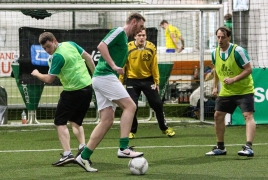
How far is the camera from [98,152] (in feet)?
35.9

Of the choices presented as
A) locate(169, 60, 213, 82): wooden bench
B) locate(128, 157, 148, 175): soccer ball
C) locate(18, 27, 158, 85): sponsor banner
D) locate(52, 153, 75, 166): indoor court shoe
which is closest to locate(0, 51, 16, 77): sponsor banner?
locate(18, 27, 158, 85): sponsor banner

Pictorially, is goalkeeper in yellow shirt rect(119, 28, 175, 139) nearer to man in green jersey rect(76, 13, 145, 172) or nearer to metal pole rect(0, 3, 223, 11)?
metal pole rect(0, 3, 223, 11)

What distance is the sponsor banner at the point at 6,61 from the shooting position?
19.0 m

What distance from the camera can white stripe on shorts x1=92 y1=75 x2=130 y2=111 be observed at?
8.77m

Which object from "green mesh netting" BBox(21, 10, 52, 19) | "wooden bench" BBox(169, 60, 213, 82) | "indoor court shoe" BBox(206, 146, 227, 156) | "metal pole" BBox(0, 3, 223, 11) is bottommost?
"indoor court shoe" BBox(206, 146, 227, 156)

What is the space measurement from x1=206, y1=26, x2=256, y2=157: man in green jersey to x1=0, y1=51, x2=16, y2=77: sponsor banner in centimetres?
901

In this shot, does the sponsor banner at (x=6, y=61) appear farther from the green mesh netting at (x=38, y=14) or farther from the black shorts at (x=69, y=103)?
the black shorts at (x=69, y=103)

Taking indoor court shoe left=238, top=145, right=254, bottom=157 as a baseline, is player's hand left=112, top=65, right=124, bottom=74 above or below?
above

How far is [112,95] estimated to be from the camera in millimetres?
8773

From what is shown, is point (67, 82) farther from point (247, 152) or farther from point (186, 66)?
point (186, 66)

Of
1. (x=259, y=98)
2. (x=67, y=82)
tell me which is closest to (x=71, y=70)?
(x=67, y=82)

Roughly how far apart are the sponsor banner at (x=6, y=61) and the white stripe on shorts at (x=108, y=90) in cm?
996

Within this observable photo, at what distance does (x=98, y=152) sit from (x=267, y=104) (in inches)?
207

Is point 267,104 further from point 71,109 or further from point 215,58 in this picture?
point 71,109
